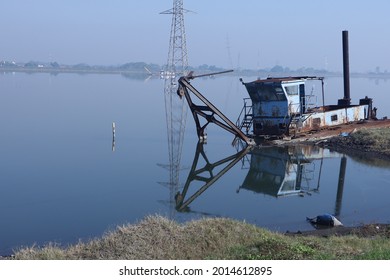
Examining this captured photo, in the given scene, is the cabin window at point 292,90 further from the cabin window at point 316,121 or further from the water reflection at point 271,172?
the water reflection at point 271,172

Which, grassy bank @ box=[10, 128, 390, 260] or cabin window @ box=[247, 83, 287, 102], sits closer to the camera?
grassy bank @ box=[10, 128, 390, 260]

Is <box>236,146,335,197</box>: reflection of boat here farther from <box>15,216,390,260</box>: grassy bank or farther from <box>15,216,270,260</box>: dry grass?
<box>15,216,270,260</box>: dry grass

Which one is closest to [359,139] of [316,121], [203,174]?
[316,121]

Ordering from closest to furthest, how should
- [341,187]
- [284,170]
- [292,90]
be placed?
[341,187] → [284,170] → [292,90]

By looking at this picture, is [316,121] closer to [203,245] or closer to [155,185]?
[155,185]

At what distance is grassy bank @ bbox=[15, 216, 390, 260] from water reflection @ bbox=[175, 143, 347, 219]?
6047mm

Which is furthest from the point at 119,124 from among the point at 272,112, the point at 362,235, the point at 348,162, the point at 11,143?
the point at 362,235

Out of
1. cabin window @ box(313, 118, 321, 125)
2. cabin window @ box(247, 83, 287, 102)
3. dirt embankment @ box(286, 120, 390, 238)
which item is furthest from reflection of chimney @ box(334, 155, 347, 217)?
cabin window @ box(247, 83, 287, 102)

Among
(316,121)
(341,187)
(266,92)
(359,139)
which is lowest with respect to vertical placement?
(341,187)

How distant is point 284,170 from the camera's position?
22375 millimetres

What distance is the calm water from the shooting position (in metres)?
14.7

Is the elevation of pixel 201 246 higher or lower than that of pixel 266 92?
lower

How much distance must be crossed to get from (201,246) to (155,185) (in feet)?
32.6

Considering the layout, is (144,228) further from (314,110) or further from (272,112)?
(314,110)
